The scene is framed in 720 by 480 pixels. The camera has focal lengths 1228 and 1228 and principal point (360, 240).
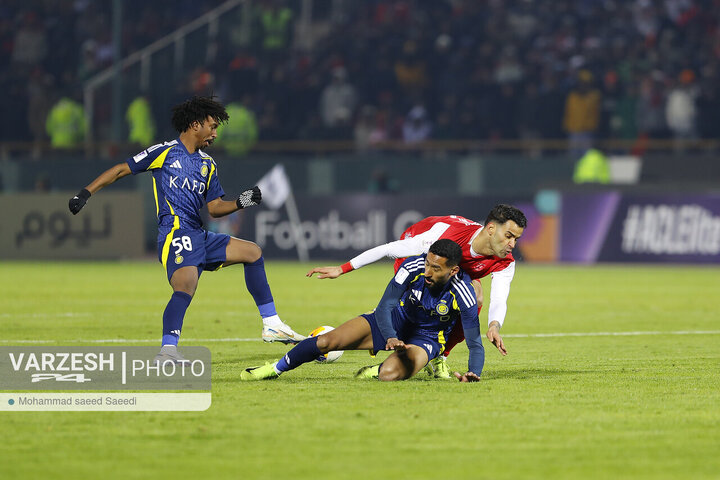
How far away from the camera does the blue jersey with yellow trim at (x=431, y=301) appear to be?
315 inches

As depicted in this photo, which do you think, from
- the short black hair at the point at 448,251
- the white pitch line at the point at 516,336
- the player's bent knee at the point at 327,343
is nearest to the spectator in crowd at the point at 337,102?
the white pitch line at the point at 516,336

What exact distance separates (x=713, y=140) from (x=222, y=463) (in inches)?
803

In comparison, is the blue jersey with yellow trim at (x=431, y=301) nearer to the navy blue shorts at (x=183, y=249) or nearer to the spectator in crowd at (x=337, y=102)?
the navy blue shorts at (x=183, y=249)

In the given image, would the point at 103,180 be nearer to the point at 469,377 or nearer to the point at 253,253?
the point at 253,253

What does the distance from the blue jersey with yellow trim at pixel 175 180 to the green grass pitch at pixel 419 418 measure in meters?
1.12

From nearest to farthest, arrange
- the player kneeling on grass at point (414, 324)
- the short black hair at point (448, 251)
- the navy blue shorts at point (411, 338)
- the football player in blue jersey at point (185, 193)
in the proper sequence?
the short black hair at point (448, 251) → the player kneeling on grass at point (414, 324) → the navy blue shorts at point (411, 338) → the football player in blue jersey at point (185, 193)

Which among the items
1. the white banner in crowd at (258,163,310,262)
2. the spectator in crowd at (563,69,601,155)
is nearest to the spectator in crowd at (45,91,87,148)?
the white banner in crowd at (258,163,310,262)

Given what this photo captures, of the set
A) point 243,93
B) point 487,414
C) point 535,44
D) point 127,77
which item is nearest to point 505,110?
point 535,44

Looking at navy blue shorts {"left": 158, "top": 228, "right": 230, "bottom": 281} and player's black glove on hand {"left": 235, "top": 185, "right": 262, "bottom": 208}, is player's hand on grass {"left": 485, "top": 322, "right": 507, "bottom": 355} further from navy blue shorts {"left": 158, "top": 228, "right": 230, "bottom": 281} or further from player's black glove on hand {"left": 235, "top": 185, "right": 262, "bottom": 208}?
navy blue shorts {"left": 158, "top": 228, "right": 230, "bottom": 281}

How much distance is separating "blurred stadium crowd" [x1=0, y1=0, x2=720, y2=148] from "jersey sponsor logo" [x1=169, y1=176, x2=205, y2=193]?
15900 mm

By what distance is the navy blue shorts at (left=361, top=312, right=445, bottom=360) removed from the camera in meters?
8.20

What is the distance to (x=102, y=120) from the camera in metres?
26.5

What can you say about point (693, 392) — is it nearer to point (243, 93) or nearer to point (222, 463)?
point (222, 463)

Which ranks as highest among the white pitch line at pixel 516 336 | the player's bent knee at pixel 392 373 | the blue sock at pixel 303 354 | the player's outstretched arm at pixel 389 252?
the player's outstretched arm at pixel 389 252
